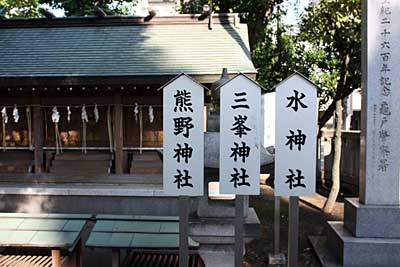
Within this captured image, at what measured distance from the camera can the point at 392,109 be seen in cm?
560

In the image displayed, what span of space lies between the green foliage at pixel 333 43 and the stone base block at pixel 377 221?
15.7ft

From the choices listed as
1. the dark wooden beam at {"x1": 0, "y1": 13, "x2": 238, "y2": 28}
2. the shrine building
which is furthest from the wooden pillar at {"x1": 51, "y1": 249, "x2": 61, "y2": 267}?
the dark wooden beam at {"x1": 0, "y1": 13, "x2": 238, "y2": 28}

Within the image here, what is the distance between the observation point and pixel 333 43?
1020 cm

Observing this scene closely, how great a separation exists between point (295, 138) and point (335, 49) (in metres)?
8.02

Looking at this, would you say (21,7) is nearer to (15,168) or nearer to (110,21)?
(110,21)

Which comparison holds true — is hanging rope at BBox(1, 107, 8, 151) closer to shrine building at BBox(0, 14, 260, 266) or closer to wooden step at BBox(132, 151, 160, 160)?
shrine building at BBox(0, 14, 260, 266)

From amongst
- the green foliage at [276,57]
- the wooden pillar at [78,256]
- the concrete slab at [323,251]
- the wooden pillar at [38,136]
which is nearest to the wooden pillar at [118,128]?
the wooden pillar at [38,136]

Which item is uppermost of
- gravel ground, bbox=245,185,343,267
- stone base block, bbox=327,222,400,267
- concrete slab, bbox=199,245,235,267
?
stone base block, bbox=327,222,400,267

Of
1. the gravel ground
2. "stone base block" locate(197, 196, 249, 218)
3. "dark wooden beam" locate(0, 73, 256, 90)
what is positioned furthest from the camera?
"dark wooden beam" locate(0, 73, 256, 90)

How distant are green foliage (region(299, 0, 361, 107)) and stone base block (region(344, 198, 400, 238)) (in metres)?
4.79

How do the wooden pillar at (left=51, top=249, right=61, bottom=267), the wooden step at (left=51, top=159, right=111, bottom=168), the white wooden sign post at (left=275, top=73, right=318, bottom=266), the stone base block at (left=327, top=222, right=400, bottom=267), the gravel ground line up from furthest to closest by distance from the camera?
the wooden step at (left=51, top=159, right=111, bottom=168) < the gravel ground < the stone base block at (left=327, top=222, right=400, bottom=267) < the wooden pillar at (left=51, top=249, right=61, bottom=267) < the white wooden sign post at (left=275, top=73, right=318, bottom=266)

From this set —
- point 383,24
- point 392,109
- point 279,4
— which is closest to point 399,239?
point 392,109

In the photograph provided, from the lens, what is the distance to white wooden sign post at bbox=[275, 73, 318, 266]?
12.2 feet

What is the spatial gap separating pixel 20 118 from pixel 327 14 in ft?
26.4
